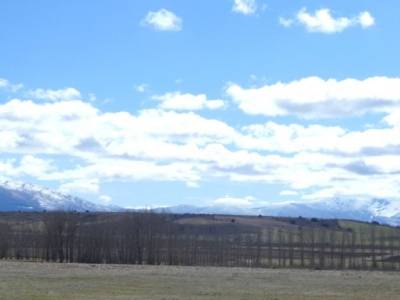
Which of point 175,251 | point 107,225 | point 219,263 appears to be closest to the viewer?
point 219,263

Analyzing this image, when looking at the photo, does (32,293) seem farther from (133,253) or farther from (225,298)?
(133,253)

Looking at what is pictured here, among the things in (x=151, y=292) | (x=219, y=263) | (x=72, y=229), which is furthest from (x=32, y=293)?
(x=72, y=229)

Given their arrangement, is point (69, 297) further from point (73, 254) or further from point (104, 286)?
point (73, 254)

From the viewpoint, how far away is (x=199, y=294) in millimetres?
44750

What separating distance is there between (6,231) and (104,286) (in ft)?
382

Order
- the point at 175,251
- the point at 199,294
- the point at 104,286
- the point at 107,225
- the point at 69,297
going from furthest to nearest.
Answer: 1. the point at 107,225
2. the point at 175,251
3. the point at 104,286
4. the point at 199,294
5. the point at 69,297

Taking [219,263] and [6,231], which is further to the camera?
[6,231]

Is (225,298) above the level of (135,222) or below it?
below

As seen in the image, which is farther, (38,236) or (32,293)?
(38,236)

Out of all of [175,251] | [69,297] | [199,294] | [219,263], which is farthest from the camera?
[175,251]

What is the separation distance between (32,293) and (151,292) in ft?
25.4

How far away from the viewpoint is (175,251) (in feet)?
521

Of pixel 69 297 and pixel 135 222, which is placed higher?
pixel 135 222

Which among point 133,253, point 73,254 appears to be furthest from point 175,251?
point 73,254
